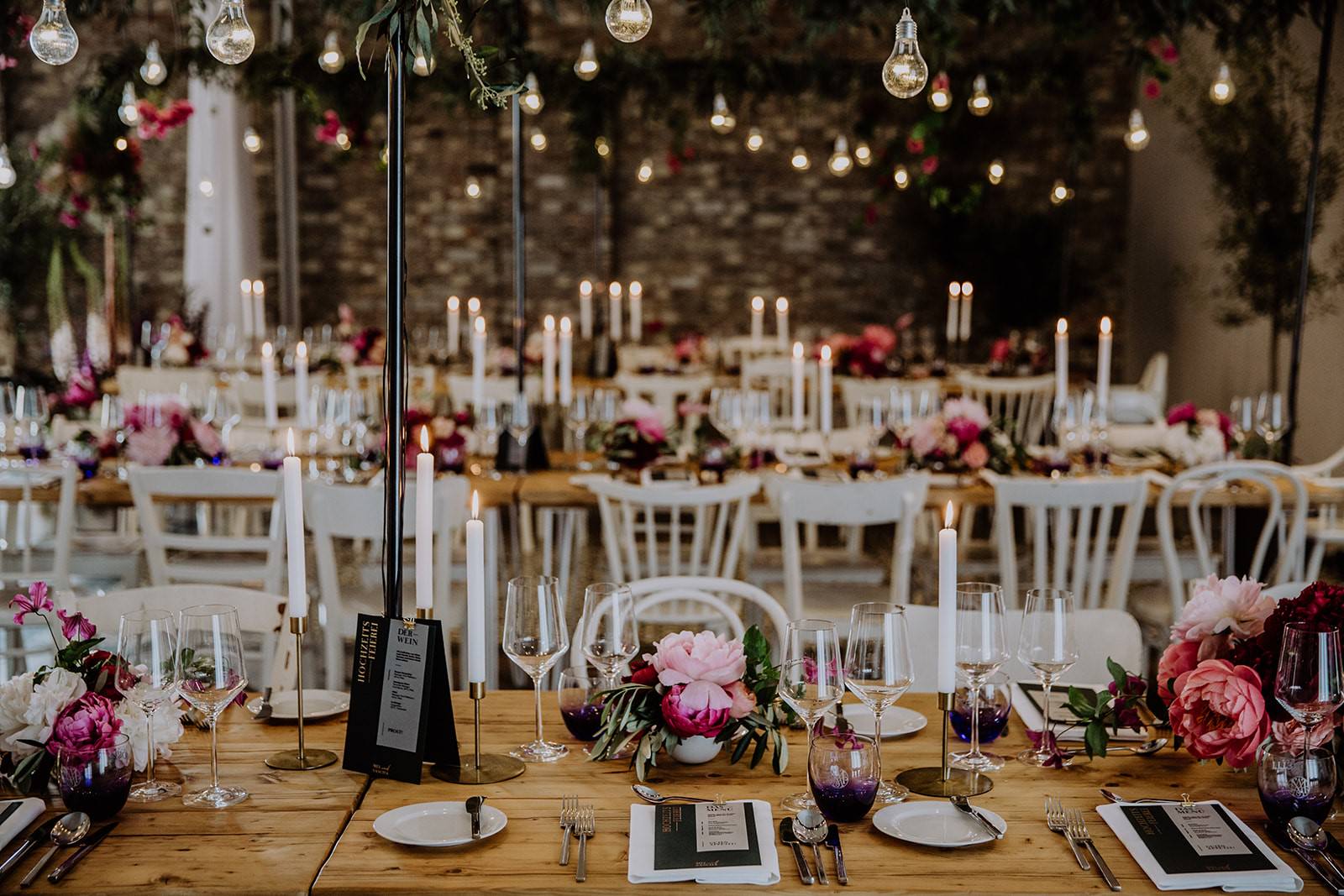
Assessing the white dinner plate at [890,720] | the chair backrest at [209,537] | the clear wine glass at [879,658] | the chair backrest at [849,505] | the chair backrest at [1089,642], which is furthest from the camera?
the chair backrest at [209,537]

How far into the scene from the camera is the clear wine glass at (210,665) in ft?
6.35

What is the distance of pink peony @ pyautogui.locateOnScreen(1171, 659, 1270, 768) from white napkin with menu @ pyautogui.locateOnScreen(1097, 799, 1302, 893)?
0.08 metres

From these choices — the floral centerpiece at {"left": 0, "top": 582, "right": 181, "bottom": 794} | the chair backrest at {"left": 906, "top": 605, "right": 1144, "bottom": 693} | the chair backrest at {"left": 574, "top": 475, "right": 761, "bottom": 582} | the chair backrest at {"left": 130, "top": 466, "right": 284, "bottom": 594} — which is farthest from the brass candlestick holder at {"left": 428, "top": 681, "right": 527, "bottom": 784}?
the chair backrest at {"left": 130, "top": 466, "right": 284, "bottom": 594}

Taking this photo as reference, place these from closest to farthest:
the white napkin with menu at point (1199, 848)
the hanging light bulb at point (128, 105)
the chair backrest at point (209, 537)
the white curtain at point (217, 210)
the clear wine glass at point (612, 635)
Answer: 1. the white napkin with menu at point (1199, 848)
2. the clear wine glass at point (612, 635)
3. the chair backrest at point (209, 537)
4. the hanging light bulb at point (128, 105)
5. the white curtain at point (217, 210)

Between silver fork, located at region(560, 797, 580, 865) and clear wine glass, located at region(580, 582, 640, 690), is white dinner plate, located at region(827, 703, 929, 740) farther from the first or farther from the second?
silver fork, located at region(560, 797, 580, 865)

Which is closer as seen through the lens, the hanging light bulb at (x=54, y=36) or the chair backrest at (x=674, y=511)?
the hanging light bulb at (x=54, y=36)

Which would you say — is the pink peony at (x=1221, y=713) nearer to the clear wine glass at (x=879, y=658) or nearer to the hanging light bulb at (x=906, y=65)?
the clear wine glass at (x=879, y=658)

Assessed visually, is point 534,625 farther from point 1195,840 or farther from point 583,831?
point 1195,840

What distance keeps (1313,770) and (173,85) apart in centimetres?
954

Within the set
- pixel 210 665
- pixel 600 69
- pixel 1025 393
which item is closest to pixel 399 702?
pixel 210 665

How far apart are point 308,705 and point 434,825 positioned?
62 centimetres

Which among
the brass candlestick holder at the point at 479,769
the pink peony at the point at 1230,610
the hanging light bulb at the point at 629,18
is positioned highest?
the hanging light bulb at the point at 629,18

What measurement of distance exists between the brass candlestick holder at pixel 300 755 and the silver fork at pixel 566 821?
1.35ft

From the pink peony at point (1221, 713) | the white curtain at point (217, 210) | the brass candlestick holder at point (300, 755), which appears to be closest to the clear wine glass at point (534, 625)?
the brass candlestick holder at point (300, 755)
